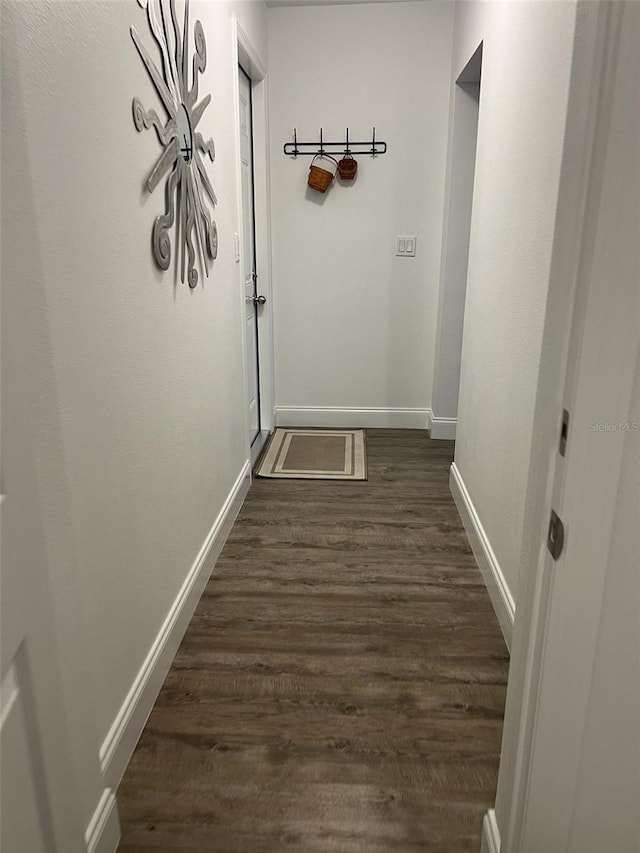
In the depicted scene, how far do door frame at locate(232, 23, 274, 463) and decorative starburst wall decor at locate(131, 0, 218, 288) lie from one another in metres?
0.73

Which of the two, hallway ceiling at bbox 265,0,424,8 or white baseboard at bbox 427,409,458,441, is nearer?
hallway ceiling at bbox 265,0,424,8

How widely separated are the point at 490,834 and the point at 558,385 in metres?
1.00

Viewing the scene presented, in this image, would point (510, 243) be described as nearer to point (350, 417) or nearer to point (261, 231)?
point (261, 231)

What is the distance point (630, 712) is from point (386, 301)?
3.52 metres

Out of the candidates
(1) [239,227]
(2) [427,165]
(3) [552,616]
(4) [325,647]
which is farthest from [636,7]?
(2) [427,165]

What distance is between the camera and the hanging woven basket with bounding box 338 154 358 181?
→ 3771 mm

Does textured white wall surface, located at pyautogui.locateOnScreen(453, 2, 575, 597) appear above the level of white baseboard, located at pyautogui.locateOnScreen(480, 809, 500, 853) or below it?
above

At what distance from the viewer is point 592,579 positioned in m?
0.84

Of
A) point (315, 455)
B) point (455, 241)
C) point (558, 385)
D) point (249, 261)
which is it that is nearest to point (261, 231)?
point (249, 261)

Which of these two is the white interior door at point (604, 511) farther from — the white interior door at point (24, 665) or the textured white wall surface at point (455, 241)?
the textured white wall surface at point (455, 241)

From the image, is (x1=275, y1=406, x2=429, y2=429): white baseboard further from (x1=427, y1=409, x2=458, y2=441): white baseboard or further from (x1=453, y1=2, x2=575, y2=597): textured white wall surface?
(x1=453, y1=2, x2=575, y2=597): textured white wall surface

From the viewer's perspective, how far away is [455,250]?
371cm

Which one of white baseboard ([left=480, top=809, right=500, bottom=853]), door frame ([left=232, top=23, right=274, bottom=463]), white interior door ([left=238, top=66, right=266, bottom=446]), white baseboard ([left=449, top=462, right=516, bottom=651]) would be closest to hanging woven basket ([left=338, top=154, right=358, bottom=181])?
door frame ([left=232, top=23, right=274, bottom=463])

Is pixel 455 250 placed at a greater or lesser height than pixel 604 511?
greater
